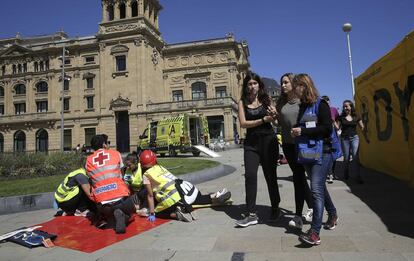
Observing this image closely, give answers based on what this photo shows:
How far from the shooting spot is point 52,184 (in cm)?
944

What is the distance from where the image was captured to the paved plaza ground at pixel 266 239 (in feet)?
12.4

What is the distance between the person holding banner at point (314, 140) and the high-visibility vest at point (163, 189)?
2320mm

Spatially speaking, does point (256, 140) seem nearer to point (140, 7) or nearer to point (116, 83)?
point (116, 83)

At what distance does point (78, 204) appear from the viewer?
6539mm

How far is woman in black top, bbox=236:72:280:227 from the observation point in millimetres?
5090

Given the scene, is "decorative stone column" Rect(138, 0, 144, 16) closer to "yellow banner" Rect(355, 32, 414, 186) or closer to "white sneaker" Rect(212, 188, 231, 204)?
"yellow banner" Rect(355, 32, 414, 186)

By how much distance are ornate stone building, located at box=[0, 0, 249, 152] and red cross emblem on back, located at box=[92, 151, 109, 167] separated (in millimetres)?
35895

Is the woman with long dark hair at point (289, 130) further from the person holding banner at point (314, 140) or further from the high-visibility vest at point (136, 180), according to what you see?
the high-visibility vest at point (136, 180)

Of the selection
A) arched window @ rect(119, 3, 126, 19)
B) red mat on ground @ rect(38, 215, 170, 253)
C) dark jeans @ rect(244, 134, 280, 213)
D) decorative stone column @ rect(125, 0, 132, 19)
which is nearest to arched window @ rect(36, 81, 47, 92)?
arched window @ rect(119, 3, 126, 19)

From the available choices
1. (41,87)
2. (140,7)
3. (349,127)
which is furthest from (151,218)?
(41,87)

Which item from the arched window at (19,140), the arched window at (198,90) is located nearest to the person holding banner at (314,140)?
the arched window at (198,90)

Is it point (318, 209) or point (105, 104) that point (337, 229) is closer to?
point (318, 209)

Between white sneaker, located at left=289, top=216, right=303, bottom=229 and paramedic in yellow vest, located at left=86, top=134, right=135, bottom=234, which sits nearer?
white sneaker, located at left=289, top=216, right=303, bottom=229

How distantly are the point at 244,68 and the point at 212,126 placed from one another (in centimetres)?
1831
